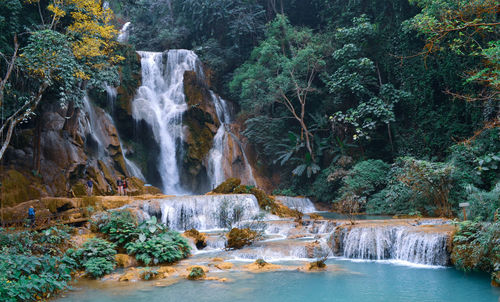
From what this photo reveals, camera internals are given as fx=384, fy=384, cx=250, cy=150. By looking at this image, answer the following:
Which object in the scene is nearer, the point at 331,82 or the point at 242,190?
the point at 242,190

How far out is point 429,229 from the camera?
31.9 feet

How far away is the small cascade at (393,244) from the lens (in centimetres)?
905

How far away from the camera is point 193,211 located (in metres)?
15.1

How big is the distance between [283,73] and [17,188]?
1431 centimetres

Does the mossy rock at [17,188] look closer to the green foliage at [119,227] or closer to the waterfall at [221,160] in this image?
the green foliage at [119,227]

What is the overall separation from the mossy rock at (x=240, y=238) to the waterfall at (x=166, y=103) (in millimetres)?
11982

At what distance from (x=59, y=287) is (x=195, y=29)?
81.4 ft

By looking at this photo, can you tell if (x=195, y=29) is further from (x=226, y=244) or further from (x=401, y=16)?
(x=226, y=244)

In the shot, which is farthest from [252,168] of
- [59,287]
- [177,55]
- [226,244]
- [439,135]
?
[59,287]

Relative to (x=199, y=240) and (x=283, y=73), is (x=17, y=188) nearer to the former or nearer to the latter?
(x=199, y=240)

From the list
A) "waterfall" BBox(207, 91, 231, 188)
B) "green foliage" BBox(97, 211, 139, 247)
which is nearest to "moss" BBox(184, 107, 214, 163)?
"waterfall" BBox(207, 91, 231, 188)

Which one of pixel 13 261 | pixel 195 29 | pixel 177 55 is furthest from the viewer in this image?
pixel 195 29

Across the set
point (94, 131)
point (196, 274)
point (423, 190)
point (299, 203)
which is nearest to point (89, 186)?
point (94, 131)

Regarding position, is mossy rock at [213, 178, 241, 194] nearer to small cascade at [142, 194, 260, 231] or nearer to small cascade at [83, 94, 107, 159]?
small cascade at [142, 194, 260, 231]
